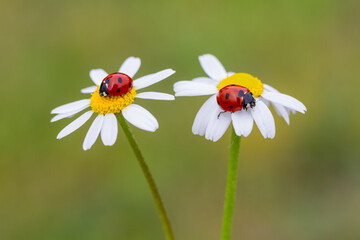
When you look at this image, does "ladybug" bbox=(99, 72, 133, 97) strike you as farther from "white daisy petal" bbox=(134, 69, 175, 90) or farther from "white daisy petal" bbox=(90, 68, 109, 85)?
"white daisy petal" bbox=(90, 68, 109, 85)

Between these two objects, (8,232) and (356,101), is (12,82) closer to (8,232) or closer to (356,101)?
(8,232)

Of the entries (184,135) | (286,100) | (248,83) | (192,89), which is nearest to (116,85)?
(192,89)

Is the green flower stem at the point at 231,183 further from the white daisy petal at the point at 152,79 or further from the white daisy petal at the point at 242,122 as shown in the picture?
the white daisy petal at the point at 152,79

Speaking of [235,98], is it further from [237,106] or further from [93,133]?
[93,133]

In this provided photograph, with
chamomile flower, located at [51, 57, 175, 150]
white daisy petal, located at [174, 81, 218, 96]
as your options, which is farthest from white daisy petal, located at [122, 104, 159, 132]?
white daisy petal, located at [174, 81, 218, 96]

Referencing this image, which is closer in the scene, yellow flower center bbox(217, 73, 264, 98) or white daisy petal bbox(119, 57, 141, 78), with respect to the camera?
yellow flower center bbox(217, 73, 264, 98)

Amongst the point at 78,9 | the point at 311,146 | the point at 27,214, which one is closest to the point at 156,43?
the point at 78,9
